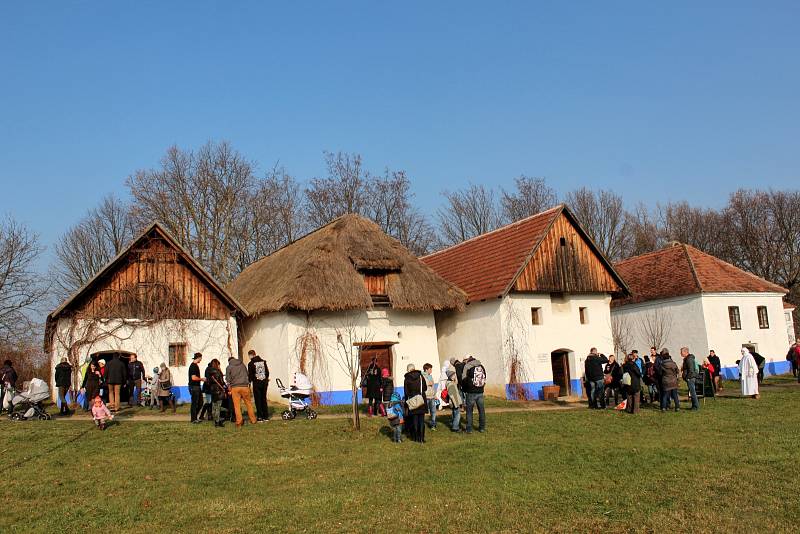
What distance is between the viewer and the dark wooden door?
26688mm

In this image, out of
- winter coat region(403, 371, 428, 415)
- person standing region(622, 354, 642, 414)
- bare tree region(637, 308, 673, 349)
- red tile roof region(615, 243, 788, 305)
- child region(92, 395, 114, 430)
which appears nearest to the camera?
winter coat region(403, 371, 428, 415)

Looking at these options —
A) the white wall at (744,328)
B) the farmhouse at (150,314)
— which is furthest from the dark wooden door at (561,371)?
the farmhouse at (150,314)

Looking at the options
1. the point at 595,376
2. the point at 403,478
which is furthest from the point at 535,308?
the point at 403,478

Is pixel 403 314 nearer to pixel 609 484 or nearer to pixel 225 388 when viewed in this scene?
pixel 225 388

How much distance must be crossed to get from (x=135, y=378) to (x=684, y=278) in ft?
81.0

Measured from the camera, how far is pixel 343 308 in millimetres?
23016

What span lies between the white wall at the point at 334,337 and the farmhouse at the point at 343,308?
0.11 ft

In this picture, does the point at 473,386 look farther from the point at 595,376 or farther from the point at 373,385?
the point at 595,376

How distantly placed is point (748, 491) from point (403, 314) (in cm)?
1628

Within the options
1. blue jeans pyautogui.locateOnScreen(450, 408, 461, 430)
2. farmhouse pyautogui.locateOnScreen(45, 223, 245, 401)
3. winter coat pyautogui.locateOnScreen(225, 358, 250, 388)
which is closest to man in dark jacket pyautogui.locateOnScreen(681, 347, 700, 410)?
blue jeans pyautogui.locateOnScreen(450, 408, 461, 430)

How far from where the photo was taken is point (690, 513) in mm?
8930

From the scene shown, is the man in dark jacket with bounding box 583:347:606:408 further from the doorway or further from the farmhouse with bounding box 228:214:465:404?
the farmhouse with bounding box 228:214:465:404

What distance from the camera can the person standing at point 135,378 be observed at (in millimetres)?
20797

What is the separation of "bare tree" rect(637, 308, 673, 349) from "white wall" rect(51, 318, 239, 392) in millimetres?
19932
